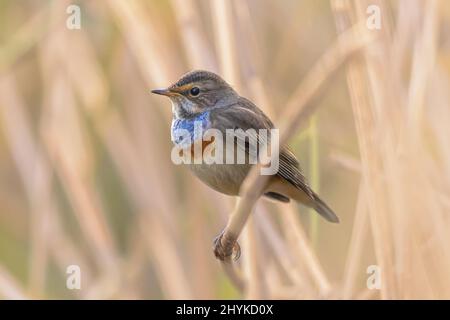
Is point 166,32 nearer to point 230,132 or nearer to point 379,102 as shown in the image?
point 230,132

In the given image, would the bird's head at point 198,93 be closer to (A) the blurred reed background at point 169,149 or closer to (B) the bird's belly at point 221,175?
(A) the blurred reed background at point 169,149

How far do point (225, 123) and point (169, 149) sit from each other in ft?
2.96

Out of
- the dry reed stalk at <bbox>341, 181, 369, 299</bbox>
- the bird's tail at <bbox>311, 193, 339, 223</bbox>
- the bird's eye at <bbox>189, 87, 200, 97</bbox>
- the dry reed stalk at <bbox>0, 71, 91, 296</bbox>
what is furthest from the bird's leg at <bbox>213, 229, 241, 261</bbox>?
the dry reed stalk at <bbox>0, 71, 91, 296</bbox>

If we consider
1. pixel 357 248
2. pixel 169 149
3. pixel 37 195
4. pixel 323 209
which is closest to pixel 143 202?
pixel 169 149

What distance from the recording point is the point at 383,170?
2.11 metres

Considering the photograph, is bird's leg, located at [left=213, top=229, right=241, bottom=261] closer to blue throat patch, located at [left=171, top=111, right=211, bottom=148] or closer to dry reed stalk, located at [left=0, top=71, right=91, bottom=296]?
blue throat patch, located at [left=171, top=111, right=211, bottom=148]

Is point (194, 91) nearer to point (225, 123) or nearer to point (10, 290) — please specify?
point (225, 123)

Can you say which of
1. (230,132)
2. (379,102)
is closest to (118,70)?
(230,132)

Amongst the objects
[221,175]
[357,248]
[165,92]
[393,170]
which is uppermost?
[165,92]

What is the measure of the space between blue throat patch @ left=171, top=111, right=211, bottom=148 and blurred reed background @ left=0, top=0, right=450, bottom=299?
18 centimetres

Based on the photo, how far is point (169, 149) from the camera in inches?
137

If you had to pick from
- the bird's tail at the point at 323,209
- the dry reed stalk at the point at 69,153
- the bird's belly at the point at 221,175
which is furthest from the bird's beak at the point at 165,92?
the dry reed stalk at the point at 69,153

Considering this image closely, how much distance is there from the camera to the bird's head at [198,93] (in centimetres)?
267
